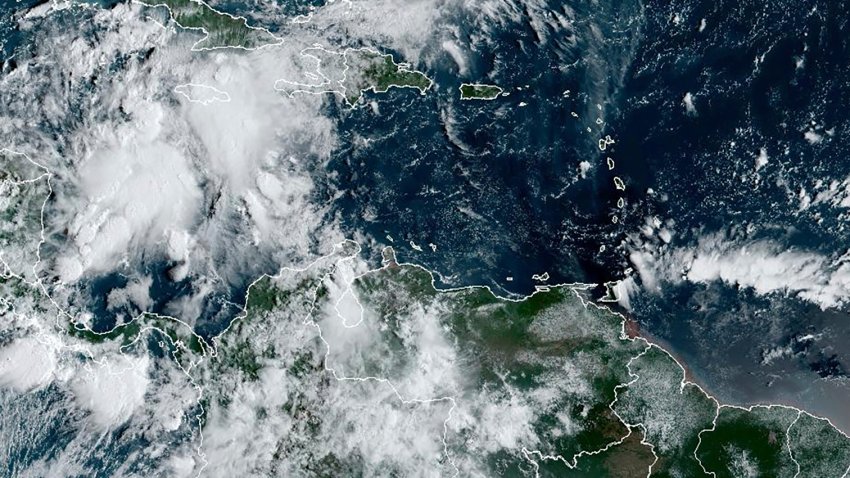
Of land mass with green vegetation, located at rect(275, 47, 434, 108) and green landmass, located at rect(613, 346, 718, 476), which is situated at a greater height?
land mass with green vegetation, located at rect(275, 47, 434, 108)

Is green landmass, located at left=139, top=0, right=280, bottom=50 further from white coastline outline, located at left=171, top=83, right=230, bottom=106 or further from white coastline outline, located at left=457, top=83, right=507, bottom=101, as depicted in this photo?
white coastline outline, located at left=457, top=83, right=507, bottom=101

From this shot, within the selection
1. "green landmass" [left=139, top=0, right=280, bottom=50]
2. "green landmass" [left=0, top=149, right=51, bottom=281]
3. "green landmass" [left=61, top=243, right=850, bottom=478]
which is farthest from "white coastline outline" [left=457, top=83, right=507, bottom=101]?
"green landmass" [left=0, top=149, right=51, bottom=281]

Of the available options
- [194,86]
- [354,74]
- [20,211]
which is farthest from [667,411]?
[20,211]

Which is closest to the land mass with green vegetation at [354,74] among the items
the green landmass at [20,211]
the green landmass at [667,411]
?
the green landmass at [20,211]

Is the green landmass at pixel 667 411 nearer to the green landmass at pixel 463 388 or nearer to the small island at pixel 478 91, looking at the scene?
the green landmass at pixel 463 388

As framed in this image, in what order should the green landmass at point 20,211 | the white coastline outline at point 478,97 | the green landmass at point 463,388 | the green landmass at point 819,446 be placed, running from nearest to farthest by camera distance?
the white coastline outline at point 478,97, the green landmass at point 819,446, the green landmass at point 463,388, the green landmass at point 20,211
